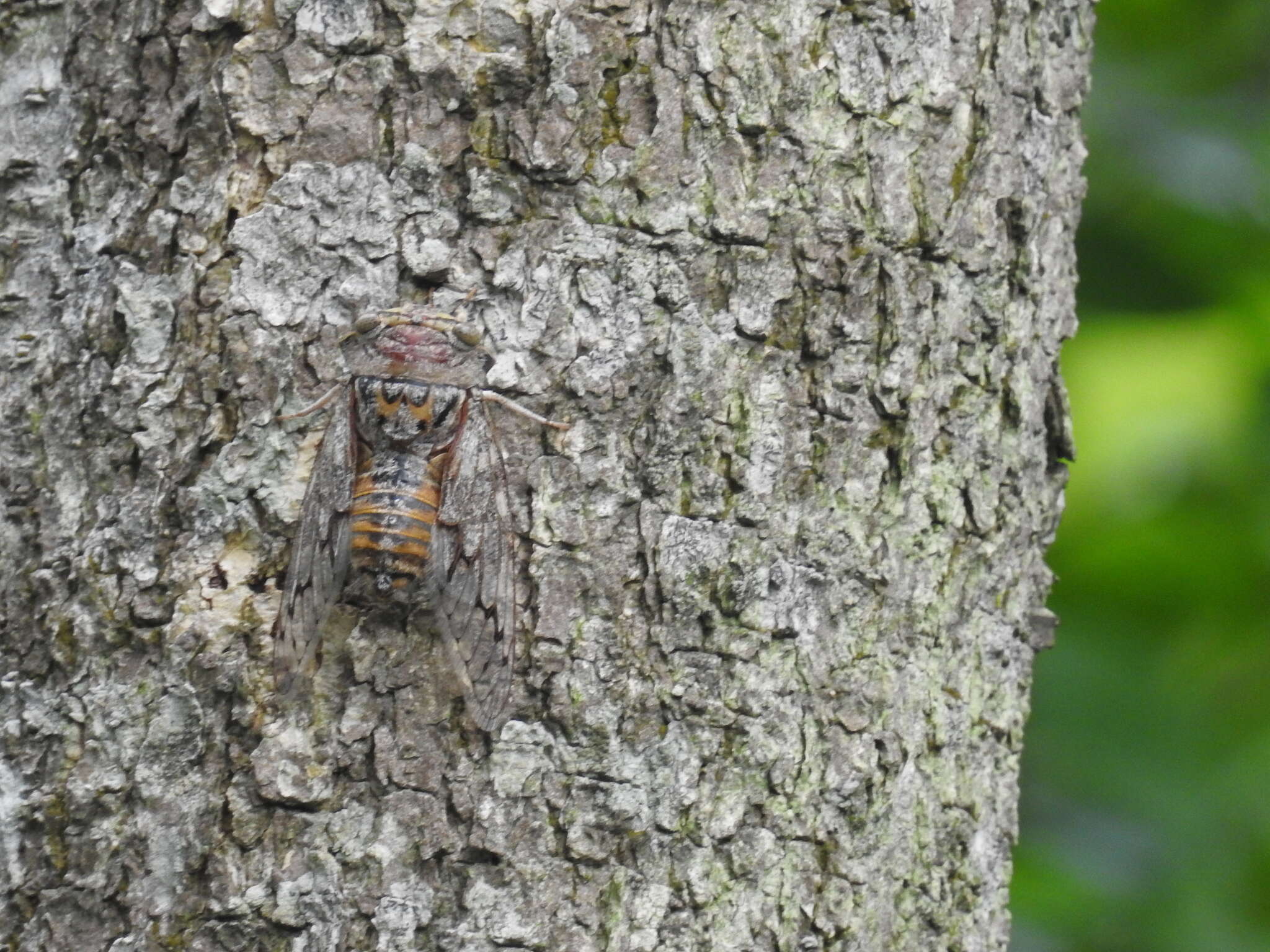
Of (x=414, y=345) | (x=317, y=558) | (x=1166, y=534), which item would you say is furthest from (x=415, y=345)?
(x=1166, y=534)

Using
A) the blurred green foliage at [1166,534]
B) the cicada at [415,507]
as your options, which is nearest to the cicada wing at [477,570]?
the cicada at [415,507]

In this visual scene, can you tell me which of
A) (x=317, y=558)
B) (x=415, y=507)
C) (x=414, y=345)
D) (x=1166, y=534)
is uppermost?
(x=1166, y=534)

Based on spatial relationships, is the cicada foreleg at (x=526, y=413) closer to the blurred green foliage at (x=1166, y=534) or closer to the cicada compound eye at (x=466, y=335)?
the cicada compound eye at (x=466, y=335)

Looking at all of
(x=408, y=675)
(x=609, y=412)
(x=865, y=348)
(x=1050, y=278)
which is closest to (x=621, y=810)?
(x=408, y=675)

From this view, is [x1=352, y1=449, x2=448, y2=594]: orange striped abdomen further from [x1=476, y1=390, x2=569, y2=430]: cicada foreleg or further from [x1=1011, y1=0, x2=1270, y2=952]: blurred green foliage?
[x1=1011, y1=0, x2=1270, y2=952]: blurred green foliage

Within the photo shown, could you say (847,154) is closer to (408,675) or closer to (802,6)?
(802,6)

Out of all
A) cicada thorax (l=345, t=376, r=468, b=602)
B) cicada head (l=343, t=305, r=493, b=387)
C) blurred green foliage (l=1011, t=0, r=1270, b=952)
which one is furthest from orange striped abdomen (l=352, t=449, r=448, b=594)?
blurred green foliage (l=1011, t=0, r=1270, b=952)

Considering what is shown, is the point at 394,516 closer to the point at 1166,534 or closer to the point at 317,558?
the point at 317,558
